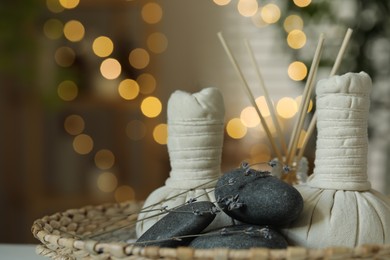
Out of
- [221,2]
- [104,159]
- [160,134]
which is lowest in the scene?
[104,159]

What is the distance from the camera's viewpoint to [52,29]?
254cm

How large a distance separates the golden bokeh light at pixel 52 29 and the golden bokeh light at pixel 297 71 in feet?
3.02

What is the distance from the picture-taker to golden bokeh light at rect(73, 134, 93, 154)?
2.76 m

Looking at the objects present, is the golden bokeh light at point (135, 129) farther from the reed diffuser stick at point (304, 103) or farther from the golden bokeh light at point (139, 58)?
the reed diffuser stick at point (304, 103)

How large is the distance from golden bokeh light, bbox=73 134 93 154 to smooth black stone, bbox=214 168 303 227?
2.18 metres

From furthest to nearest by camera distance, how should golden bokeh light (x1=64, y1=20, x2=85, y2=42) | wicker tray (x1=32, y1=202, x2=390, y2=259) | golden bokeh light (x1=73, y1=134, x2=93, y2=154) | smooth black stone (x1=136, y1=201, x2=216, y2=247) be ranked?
1. golden bokeh light (x1=73, y1=134, x2=93, y2=154)
2. golden bokeh light (x1=64, y1=20, x2=85, y2=42)
3. smooth black stone (x1=136, y1=201, x2=216, y2=247)
4. wicker tray (x1=32, y1=202, x2=390, y2=259)

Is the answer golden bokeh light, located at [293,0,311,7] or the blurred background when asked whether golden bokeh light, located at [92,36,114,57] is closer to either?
the blurred background

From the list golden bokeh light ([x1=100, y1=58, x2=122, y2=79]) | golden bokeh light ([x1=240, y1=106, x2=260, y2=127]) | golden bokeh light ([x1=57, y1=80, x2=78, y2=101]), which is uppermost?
golden bokeh light ([x1=100, y1=58, x2=122, y2=79])

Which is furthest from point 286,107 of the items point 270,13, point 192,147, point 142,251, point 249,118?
point 142,251

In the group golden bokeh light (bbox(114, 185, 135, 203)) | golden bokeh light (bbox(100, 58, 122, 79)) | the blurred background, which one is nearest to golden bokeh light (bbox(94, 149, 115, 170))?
the blurred background

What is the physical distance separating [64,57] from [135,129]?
459 mm

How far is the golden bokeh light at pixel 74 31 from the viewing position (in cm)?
265

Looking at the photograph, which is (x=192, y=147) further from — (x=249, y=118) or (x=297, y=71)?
(x=249, y=118)

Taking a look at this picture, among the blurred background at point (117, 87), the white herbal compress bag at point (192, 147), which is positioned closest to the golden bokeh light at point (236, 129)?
the blurred background at point (117, 87)
